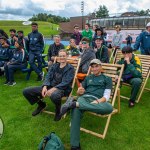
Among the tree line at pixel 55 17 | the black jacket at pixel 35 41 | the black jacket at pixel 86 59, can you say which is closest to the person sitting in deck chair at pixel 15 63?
the black jacket at pixel 35 41

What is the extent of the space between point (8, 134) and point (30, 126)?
0.47 m

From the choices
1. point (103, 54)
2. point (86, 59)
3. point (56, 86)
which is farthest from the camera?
point (103, 54)

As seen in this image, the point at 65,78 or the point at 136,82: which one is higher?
the point at 65,78

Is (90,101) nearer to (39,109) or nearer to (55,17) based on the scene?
(39,109)

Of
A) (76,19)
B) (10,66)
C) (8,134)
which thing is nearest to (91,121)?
(8,134)

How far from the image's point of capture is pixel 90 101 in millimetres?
3875

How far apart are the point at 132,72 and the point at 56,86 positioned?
1913mm

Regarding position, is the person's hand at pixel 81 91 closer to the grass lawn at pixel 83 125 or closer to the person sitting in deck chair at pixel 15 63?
the grass lawn at pixel 83 125

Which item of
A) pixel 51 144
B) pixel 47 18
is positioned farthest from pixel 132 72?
pixel 47 18

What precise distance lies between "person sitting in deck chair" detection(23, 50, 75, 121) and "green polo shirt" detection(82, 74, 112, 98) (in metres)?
0.66

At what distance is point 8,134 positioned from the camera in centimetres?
428

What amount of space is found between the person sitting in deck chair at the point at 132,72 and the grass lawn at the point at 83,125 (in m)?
0.46

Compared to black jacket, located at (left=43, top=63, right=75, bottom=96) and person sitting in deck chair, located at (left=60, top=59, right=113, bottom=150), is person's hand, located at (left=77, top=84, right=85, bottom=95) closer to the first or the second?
person sitting in deck chair, located at (left=60, top=59, right=113, bottom=150)

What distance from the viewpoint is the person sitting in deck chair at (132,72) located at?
5.28 m
